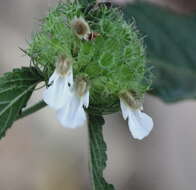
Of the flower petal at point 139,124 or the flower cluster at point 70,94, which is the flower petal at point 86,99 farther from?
the flower petal at point 139,124

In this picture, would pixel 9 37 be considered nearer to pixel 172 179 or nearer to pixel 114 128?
pixel 114 128

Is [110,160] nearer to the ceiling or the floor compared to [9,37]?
nearer to the floor

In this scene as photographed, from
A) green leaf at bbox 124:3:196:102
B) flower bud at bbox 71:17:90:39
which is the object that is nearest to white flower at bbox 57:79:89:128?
flower bud at bbox 71:17:90:39

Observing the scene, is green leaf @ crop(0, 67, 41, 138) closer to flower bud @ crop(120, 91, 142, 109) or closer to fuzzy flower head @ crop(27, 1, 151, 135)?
fuzzy flower head @ crop(27, 1, 151, 135)

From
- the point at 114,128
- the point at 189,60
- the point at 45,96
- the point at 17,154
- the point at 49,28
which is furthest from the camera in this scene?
the point at 114,128

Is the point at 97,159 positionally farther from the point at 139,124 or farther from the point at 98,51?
the point at 98,51

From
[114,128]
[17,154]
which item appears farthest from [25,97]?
[114,128]

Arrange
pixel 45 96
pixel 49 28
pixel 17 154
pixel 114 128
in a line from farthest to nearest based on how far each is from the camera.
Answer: pixel 114 128 → pixel 17 154 → pixel 49 28 → pixel 45 96

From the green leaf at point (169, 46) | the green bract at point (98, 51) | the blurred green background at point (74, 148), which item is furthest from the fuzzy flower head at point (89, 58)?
the blurred green background at point (74, 148)

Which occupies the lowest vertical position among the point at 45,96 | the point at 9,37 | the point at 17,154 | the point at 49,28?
the point at 17,154
